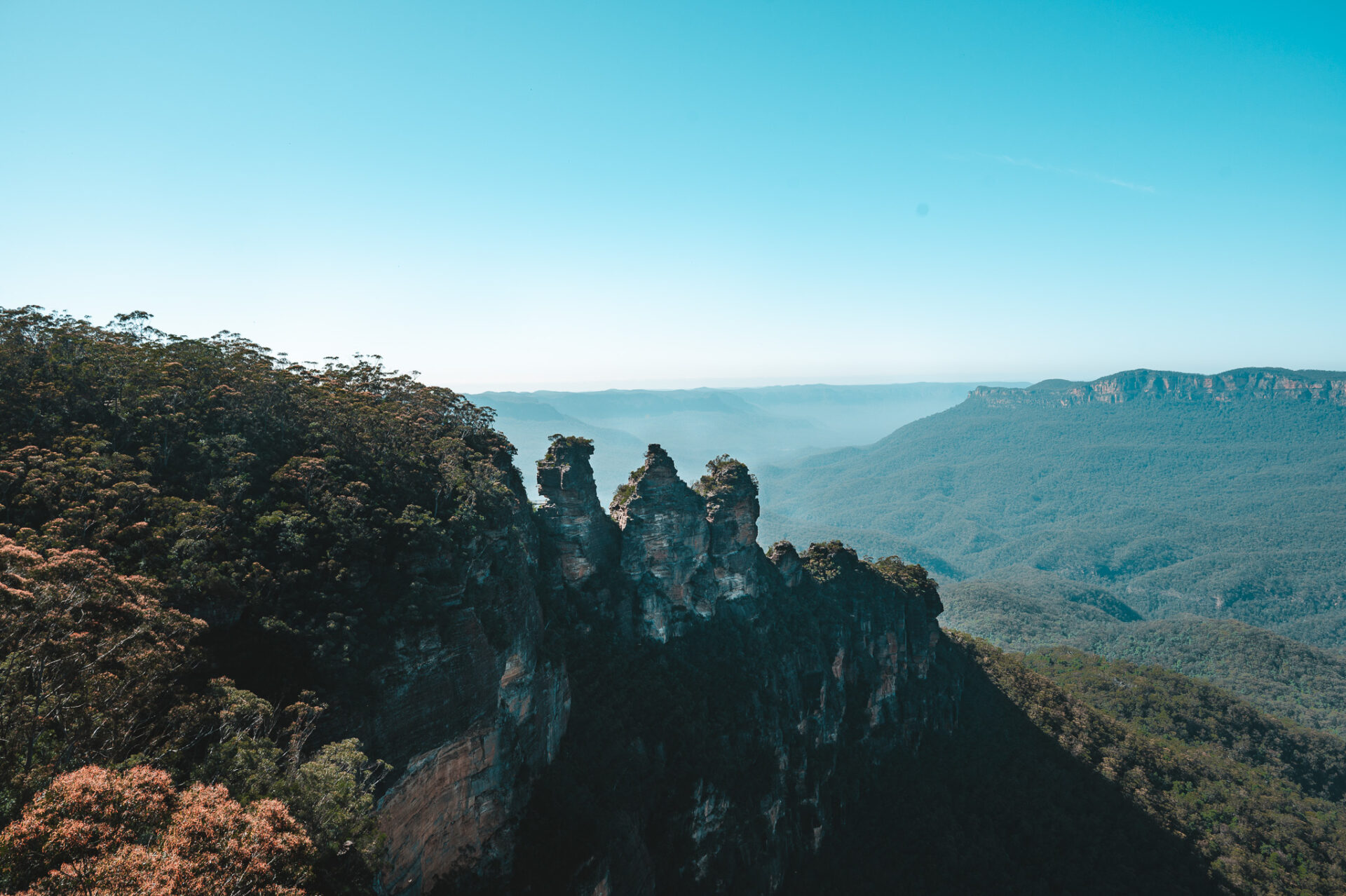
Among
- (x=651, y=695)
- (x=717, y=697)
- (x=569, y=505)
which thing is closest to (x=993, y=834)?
(x=717, y=697)

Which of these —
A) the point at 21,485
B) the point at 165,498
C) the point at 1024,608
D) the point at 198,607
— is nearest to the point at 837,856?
the point at 198,607

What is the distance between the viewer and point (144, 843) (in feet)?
34.0

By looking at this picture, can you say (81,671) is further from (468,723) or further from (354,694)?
(468,723)

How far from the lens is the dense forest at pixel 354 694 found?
40.8ft

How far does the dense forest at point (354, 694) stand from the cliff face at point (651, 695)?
32 cm

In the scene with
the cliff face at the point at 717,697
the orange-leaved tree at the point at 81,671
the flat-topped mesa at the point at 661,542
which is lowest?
the cliff face at the point at 717,697

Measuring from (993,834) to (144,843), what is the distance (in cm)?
5882

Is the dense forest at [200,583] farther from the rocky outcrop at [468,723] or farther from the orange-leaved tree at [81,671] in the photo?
the rocky outcrop at [468,723]

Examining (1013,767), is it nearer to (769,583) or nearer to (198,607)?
(769,583)

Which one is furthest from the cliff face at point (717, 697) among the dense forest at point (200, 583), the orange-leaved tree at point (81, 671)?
the orange-leaved tree at point (81, 671)

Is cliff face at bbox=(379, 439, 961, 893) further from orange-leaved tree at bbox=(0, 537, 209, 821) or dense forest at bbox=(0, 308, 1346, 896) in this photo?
orange-leaved tree at bbox=(0, 537, 209, 821)

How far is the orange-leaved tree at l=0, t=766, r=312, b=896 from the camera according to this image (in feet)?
28.9

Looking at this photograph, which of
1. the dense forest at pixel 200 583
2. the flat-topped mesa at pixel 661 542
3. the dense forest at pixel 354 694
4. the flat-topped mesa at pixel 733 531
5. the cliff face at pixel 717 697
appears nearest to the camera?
the dense forest at pixel 200 583

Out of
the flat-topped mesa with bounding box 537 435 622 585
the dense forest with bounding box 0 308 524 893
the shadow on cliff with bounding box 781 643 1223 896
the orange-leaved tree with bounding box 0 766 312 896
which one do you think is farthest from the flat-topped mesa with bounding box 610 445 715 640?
Answer: the orange-leaved tree with bounding box 0 766 312 896
